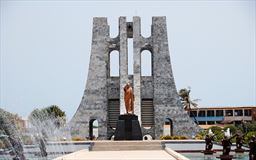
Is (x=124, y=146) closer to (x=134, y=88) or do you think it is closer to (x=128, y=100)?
(x=128, y=100)

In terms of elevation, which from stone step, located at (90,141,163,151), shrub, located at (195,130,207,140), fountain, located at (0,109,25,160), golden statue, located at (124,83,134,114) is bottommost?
shrub, located at (195,130,207,140)

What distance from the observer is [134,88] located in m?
40.5

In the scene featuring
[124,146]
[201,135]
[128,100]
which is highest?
[128,100]

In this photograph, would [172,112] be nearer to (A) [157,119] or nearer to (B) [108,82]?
(A) [157,119]

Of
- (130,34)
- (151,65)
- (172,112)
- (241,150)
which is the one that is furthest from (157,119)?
(241,150)

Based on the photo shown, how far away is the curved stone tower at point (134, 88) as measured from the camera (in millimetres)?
40531

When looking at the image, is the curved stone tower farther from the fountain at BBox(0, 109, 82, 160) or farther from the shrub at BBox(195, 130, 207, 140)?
the fountain at BBox(0, 109, 82, 160)

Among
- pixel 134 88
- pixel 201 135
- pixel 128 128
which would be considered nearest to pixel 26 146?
pixel 128 128

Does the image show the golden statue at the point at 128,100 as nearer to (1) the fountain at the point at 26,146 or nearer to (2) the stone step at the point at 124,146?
(2) the stone step at the point at 124,146

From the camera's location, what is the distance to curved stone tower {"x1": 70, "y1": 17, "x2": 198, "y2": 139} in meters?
40.5

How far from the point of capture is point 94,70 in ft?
136

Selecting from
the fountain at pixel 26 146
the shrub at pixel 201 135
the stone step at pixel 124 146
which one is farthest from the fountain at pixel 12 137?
the shrub at pixel 201 135

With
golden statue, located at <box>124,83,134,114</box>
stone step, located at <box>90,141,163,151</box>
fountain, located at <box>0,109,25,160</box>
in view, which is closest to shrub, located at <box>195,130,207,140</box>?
golden statue, located at <box>124,83,134,114</box>

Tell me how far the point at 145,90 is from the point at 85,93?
196 inches
